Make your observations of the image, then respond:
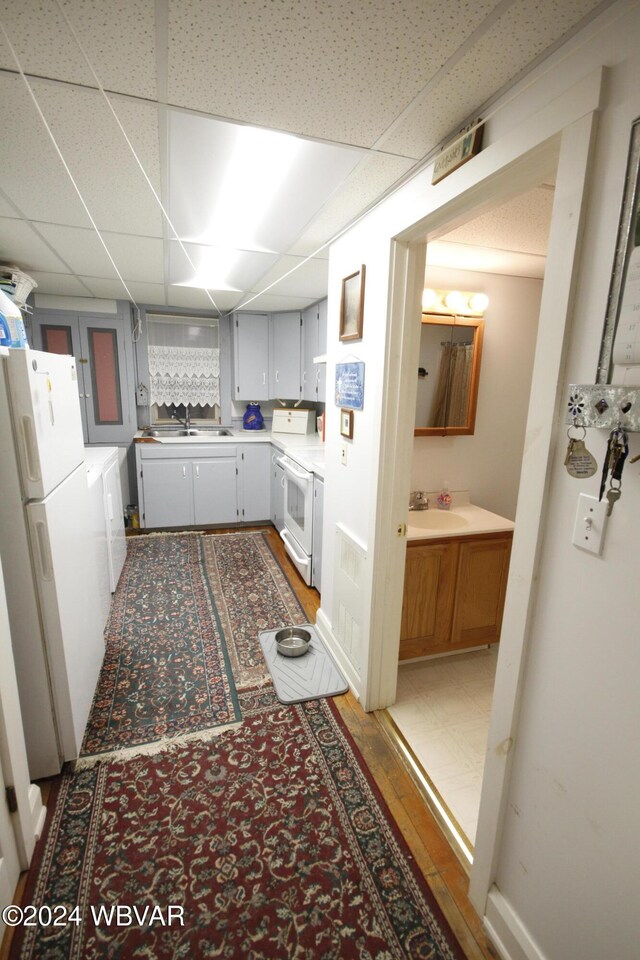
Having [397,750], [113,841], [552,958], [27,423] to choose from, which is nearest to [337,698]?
[397,750]

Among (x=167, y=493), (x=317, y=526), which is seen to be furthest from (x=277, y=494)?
(x=317, y=526)

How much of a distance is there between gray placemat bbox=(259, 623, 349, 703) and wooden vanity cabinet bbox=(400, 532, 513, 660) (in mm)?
390

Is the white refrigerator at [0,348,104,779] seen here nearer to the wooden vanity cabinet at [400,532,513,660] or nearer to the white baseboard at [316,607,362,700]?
the white baseboard at [316,607,362,700]

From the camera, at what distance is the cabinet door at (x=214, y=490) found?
161 inches

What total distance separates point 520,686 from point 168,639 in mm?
2006

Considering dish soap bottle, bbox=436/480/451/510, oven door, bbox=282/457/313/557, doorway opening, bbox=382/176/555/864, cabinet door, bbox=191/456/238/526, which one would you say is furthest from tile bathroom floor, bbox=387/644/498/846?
cabinet door, bbox=191/456/238/526

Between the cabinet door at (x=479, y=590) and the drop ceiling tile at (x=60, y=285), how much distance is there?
3.30 m

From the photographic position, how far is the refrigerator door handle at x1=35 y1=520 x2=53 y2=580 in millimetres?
1449

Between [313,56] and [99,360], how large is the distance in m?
3.75

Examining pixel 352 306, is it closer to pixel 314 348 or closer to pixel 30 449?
pixel 30 449

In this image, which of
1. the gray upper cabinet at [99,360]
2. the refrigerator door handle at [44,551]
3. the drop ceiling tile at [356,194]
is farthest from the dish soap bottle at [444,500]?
the gray upper cabinet at [99,360]

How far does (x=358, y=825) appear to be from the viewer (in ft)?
4.77

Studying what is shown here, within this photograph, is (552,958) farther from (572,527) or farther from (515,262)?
(515,262)

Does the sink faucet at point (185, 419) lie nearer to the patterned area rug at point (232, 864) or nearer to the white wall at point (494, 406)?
the white wall at point (494, 406)
